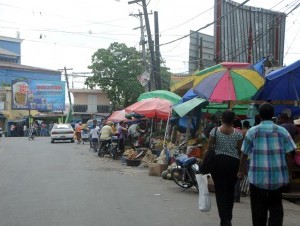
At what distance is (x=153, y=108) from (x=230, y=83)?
7.83 meters

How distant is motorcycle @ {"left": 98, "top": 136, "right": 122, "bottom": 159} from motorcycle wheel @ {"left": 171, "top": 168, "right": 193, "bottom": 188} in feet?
32.0

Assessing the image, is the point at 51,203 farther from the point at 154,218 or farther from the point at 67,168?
the point at 67,168

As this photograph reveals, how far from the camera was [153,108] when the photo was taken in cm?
1884

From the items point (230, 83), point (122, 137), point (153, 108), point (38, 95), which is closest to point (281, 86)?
point (230, 83)

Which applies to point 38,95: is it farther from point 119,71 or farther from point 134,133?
point 134,133

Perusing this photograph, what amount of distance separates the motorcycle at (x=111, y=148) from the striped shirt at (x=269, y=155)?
1574cm

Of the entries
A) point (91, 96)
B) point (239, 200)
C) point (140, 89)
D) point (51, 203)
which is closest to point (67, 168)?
point (51, 203)

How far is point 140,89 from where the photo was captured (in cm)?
4747

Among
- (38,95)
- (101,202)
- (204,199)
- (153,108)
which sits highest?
(38,95)

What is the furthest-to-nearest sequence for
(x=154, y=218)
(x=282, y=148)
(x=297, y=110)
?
(x=297, y=110) < (x=154, y=218) < (x=282, y=148)

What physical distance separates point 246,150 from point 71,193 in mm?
5692

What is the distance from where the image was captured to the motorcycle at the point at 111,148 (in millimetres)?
21375

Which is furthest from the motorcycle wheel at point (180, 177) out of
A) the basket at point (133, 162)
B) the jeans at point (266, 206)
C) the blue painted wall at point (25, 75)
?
the blue painted wall at point (25, 75)

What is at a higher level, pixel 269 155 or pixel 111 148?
pixel 269 155
